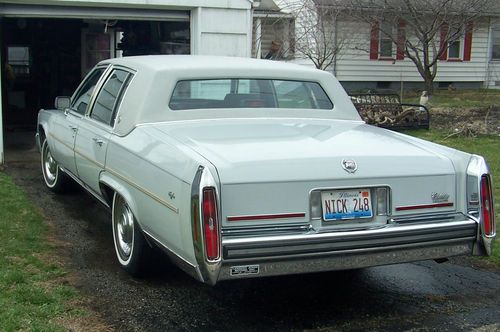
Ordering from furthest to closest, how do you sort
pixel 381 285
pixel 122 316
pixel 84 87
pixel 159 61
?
pixel 84 87
pixel 159 61
pixel 381 285
pixel 122 316

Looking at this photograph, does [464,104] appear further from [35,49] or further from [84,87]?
[84,87]

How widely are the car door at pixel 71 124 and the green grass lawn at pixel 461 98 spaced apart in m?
12.7

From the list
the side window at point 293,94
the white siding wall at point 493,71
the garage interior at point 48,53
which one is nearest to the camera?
the side window at point 293,94

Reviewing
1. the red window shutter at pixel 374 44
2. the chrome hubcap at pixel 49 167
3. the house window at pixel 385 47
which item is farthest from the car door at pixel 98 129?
the house window at pixel 385 47

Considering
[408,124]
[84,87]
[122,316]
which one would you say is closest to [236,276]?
[122,316]

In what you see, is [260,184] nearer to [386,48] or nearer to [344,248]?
[344,248]

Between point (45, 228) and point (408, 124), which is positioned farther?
point (408, 124)

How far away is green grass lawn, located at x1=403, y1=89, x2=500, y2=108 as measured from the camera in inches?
707

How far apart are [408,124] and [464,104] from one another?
17.1 ft

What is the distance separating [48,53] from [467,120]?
9297 mm

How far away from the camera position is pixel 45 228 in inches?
241

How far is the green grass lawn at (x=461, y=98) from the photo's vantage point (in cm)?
1797

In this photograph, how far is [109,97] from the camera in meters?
5.70

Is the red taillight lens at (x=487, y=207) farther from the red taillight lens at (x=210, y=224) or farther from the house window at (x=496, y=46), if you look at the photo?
the house window at (x=496, y=46)
